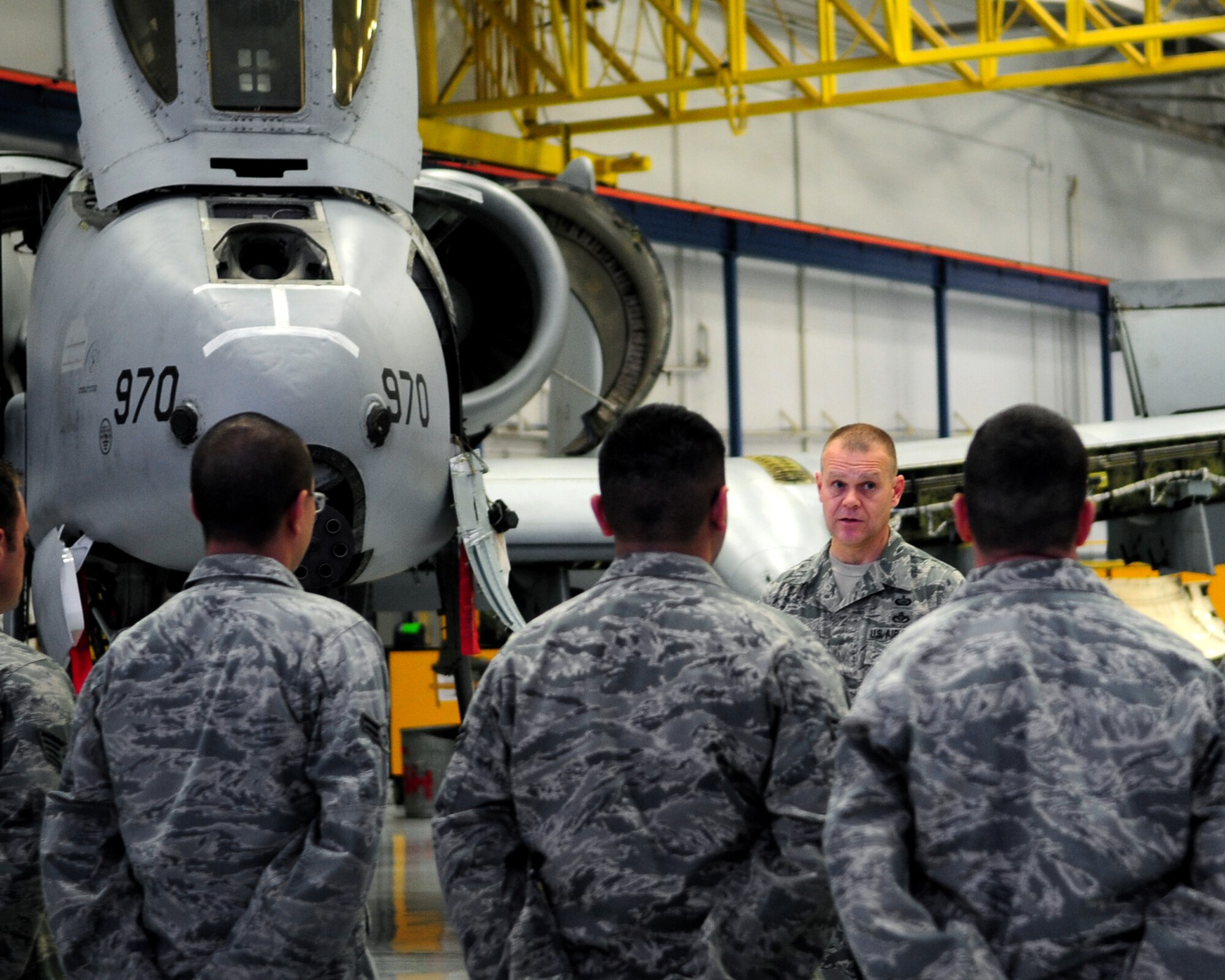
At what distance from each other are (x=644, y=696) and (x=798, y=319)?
25186 millimetres

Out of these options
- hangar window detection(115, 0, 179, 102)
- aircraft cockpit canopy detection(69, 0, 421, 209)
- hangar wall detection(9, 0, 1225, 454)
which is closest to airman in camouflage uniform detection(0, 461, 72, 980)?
aircraft cockpit canopy detection(69, 0, 421, 209)

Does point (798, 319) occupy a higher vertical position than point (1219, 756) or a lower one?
higher

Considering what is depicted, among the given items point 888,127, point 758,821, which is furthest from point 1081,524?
point 888,127

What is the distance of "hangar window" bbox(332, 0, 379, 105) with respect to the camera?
6375mm

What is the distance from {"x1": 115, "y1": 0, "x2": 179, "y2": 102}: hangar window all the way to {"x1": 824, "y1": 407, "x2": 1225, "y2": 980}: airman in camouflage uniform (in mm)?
4667

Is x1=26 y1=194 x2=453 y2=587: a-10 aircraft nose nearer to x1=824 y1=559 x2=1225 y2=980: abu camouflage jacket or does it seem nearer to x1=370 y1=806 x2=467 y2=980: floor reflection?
x1=370 y1=806 x2=467 y2=980: floor reflection

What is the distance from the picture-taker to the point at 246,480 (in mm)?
3148

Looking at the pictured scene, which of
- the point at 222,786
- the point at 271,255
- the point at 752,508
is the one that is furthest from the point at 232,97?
the point at 222,786

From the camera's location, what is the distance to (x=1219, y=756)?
2.45 metres

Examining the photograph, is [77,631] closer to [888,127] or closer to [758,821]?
[758,821]

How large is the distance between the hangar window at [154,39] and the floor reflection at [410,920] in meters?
3.01

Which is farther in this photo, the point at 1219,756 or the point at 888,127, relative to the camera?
the point at 888,127

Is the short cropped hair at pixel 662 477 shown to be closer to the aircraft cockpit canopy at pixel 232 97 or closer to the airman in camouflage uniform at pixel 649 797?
the airman in camouflage uniform at pixel 649 797

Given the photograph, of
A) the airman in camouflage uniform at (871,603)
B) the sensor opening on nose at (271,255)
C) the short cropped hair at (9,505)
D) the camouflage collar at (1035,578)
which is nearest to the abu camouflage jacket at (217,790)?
the short cropped hair at (9,505)
